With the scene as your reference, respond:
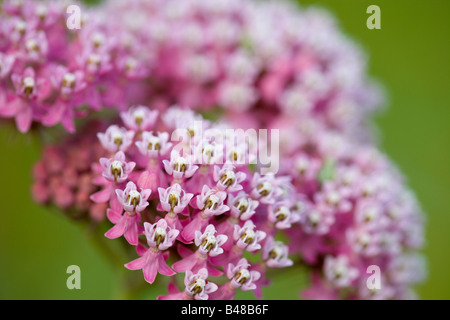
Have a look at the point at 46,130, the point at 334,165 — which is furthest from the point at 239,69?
the point at 46,130

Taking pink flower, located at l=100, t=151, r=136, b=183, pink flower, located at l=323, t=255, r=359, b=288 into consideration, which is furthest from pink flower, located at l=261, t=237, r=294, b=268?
pink flower, located at l=100, t=151, r=136, b=183

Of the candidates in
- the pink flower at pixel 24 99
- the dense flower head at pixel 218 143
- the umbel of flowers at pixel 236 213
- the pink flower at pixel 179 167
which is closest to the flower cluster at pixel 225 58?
the dense flower head at pixel 218 143

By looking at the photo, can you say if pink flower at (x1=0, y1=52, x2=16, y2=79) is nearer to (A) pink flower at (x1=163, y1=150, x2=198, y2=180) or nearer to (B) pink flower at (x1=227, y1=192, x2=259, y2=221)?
(A) pink flower at (x1=163, y1=150, x2=198, y2=180)

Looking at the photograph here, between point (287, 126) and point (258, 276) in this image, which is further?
point (287, 126)

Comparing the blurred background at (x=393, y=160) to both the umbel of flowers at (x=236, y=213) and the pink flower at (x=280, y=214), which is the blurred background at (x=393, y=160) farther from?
the pink flower at (x=280, y=214)

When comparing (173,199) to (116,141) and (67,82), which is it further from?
(67,82)

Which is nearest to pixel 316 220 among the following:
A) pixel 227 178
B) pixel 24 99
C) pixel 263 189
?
pixel 263 189
